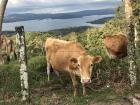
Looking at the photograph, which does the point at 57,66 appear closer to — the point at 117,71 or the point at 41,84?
the point at 41,84

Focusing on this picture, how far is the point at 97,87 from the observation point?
12719mm

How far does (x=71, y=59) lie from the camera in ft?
39.7

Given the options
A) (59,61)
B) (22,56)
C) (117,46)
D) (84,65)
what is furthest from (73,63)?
(117,46)

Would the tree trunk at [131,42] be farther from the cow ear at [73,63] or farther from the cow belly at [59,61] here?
the cow belly at [59,61]

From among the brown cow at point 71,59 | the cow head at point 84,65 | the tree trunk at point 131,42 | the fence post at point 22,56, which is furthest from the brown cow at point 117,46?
the fence post at point 22,56

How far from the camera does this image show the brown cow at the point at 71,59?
38.0 feet

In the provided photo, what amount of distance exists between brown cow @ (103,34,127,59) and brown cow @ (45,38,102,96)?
78.7 inches

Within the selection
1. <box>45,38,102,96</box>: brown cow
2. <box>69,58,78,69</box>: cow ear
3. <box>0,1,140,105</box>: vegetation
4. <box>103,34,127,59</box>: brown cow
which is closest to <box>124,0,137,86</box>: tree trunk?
<box>0,1,140,105</box>: vegetation

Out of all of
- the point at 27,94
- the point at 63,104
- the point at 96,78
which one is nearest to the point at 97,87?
the point at 96,78

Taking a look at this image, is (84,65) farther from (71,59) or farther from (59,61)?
(59,61)

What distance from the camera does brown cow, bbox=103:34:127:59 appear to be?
48.1 feet

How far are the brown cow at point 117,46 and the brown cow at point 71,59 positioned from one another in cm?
200

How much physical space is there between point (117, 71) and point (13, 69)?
11.7ft

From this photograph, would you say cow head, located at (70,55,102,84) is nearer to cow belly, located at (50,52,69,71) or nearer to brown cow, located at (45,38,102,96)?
brown cow, located at (45,38,102,96)
